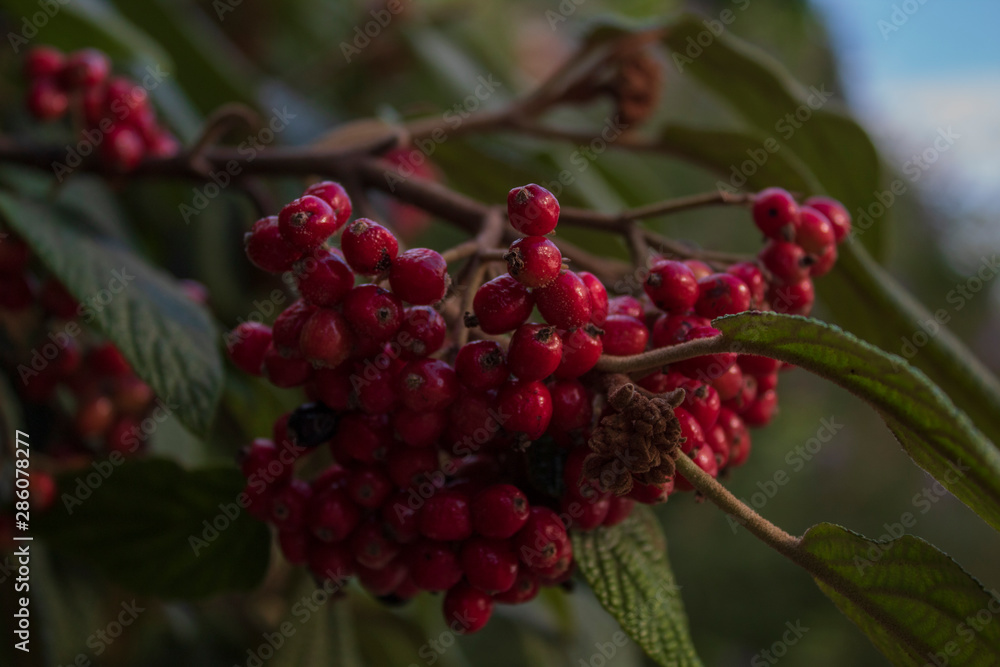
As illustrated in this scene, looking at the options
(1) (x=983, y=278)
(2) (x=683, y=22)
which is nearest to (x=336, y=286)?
(2) (x=683, y=22)

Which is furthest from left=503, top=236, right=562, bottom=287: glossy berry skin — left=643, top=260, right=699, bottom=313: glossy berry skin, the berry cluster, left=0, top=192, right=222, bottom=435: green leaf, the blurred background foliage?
the blurred background foliage

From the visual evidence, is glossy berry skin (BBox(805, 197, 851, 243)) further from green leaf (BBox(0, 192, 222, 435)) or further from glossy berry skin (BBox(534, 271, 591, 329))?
green leaf (BBox(0, 192, 222, 435))

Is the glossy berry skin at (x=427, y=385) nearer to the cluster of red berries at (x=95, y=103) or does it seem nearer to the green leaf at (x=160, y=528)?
the green leaf at (x=160, y=528)

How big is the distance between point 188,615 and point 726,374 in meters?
Answer: 1.03

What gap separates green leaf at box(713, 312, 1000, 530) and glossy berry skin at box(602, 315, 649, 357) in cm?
8

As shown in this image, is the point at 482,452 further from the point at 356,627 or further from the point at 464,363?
the point at 356,627

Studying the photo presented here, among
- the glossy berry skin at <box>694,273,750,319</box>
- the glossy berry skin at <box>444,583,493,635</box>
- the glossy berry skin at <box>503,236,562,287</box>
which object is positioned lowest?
the glossy berry skin at <box>444,583,493,635</box>

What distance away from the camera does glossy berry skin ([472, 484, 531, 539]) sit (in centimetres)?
53

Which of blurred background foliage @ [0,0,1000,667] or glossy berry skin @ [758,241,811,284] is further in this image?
blurred background foliage @ [0,0,1000,667]

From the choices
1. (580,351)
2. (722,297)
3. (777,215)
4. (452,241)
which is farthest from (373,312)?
(452,241)

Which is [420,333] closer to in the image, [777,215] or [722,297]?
[722,297]

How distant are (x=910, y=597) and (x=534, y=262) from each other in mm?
320

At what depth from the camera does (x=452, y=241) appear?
5.71 feet

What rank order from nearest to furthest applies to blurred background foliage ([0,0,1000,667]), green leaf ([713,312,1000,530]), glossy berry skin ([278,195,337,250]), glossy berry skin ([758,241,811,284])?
1. green leaf ([713,312,1000,530])
2. glossy berry skin ([278,195,337,250])
3. glossy berry skin ([758,241,811,284])
4. blurred background foliage ([0,0,1000,667])
